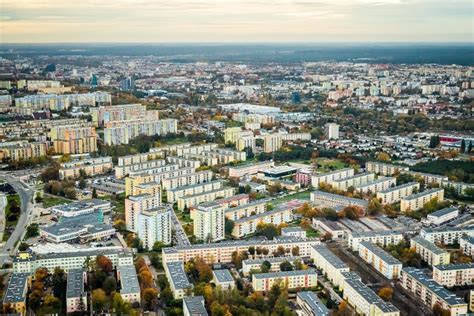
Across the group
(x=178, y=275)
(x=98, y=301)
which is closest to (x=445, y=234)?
(x=178, y=275)

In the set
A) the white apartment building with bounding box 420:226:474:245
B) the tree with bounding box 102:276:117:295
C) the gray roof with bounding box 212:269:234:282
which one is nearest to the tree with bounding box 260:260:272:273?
the gray roof with bounding box 212:269:234:282

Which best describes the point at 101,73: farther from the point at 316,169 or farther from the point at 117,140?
the point at 316,169

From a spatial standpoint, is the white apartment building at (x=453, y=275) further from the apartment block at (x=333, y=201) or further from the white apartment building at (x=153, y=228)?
the white apartment building at (x=153, y=228)

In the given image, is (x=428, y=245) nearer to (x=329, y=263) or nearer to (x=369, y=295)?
(x=329, y=263)

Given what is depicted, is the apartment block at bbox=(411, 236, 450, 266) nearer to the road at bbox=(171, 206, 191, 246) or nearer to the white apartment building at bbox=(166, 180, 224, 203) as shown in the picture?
the road at bbox=(171, 206, 191, 246)

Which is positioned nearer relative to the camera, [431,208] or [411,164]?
[431,208]

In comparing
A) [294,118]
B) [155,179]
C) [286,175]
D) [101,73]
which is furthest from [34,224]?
[101,73]
